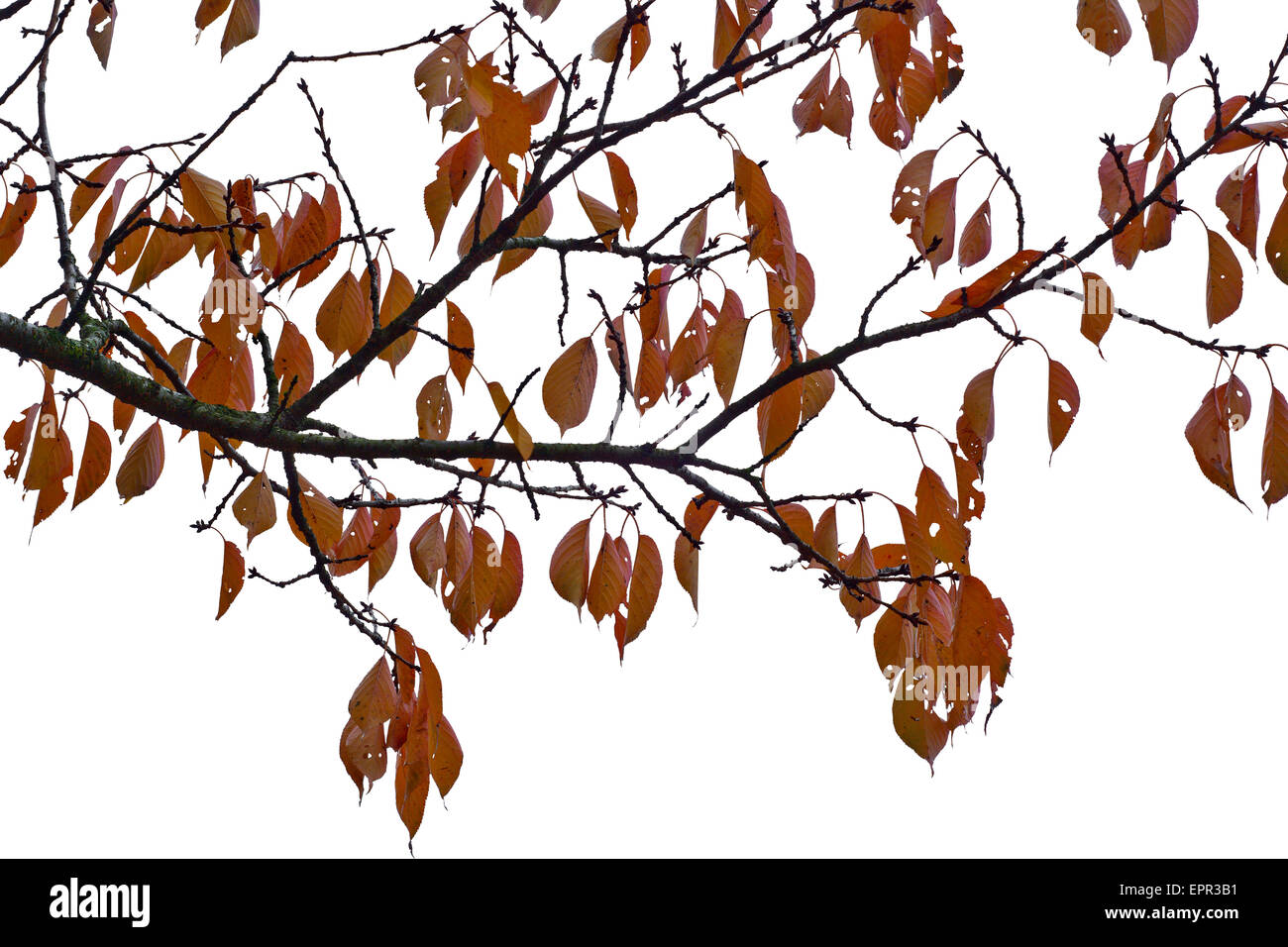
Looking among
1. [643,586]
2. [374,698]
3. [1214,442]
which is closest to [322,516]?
[374,698]

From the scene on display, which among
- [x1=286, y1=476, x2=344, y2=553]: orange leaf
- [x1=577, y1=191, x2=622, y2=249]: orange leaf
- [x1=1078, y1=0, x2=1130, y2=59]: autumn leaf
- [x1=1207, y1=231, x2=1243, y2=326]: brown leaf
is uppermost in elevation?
[x1=1078, y1=0, x2=1130, y2=59]: autumn leaf

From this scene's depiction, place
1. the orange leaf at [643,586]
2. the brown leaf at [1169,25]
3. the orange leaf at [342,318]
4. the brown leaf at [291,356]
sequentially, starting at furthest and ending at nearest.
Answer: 1. the brown leaf at [291,356]
2. the orange leaf at [342,318]
3. the orange leaf at [643,586]
4. the brown leaf at [1169,25]

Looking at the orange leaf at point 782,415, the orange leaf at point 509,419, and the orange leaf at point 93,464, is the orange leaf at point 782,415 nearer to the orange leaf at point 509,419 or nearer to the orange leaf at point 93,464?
the orange leaf at point 509,419

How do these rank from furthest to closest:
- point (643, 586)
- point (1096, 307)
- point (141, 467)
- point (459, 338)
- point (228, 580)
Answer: point (141, 467)
point (228, 580)
point (459, 338)
point (643, 586)
point (1096, 307)

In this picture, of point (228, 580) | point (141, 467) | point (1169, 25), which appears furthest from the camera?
point (141, 467)

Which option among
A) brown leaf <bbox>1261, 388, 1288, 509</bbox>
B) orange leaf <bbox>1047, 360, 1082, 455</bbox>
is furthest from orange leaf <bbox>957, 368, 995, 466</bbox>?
brown leaf <bbox>1261, 388, 1288, 509</bbox>

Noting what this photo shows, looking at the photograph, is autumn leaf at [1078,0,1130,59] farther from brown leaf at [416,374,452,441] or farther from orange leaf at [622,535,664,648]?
brown leaf at [416,374,452,441]

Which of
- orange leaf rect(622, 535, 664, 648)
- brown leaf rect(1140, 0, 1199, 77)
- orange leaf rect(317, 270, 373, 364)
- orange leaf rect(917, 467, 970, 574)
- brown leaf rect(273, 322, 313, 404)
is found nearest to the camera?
brown leaf rect(1140, 0, 1199, 77)

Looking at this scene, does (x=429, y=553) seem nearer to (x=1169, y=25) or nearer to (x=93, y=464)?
(x=93, y=464)

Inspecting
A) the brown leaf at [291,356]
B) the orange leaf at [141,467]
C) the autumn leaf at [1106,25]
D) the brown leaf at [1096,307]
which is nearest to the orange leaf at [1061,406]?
the brown leaf at [1096,307]

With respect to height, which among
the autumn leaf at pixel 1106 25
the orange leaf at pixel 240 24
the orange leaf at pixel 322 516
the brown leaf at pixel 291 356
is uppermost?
the orange leaf at pixel 240 24

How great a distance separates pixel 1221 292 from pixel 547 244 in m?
1.03

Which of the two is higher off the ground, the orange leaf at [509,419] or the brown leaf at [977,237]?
the brown leaf at [977,237]

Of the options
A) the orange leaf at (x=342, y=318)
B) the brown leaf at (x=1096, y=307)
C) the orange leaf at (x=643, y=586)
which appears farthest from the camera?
the orange leaf at (x=342, y=318)
